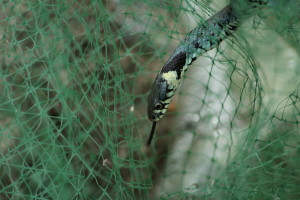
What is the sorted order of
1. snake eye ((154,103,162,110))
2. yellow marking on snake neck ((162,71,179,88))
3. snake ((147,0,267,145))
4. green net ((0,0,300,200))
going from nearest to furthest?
green net ((0,0,300,200)) < snake ((147,0,267,145)) < yellow marking on snake neck ((162,71,179,88)) < snake eye ((154,103,162,110))

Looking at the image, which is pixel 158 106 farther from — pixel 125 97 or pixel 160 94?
pixel 125 97

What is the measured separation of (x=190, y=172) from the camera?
4188 millimetres

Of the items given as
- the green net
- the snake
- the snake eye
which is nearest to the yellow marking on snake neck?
the snake

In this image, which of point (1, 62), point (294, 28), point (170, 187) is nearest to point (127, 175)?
point (170, 187)

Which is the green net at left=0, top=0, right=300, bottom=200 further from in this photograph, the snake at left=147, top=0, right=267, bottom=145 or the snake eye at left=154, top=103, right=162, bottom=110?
the snake eye at left=154, top=103, right=162, bottom=110

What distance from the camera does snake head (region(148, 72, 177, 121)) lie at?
3.36 m

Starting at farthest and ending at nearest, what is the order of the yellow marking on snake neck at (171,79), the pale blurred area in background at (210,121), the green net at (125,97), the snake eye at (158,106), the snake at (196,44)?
the snake eye at (158,106)
the yellow marking on snake neck at (171,79)
the pale blurred area in background at (210,121)
the snake at (196,44)
the green net at (125,97)

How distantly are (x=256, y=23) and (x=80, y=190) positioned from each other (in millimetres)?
1351

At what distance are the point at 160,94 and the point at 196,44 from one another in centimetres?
59

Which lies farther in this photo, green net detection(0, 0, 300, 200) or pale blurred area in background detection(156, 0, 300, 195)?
pale blurred area in background detection(156, 0, 300, 195)

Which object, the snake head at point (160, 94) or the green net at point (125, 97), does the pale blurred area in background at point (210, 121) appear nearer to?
the green net at point (125, 97)

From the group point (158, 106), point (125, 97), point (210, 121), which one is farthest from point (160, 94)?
point (210, 121)

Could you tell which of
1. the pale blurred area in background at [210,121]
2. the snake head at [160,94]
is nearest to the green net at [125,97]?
the pale blurred area in background at [210,121]

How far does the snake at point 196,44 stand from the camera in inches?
105
